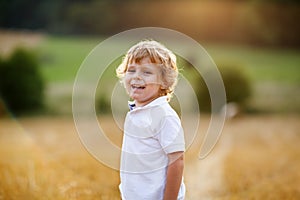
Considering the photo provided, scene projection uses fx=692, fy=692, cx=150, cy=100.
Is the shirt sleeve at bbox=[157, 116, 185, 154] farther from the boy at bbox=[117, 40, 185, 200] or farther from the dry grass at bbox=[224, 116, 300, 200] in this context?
the dry grass at bbox=[224, 116, 300, 200]

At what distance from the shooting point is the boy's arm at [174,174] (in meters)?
2.82

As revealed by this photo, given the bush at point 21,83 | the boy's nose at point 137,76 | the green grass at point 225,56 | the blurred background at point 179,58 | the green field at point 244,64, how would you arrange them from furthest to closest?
the green grass at point 225,56
the green field at point 244,64
the bush at point 21,83
the blurred background at point 179,58
the boy's nose at point 137,76

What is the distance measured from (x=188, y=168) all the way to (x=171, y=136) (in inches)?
141

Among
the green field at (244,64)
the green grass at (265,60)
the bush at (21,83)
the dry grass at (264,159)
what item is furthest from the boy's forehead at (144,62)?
the green grass at (265,60)

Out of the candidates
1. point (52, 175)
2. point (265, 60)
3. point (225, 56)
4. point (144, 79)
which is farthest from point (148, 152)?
point (265, 60)

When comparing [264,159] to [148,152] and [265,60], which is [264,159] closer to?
[148,152]

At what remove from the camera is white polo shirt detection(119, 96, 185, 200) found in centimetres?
288

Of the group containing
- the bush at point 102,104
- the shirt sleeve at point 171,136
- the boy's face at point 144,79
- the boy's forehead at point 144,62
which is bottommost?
the bush at point 102,104

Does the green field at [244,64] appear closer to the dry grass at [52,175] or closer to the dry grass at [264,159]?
the dry grass at [264,159]

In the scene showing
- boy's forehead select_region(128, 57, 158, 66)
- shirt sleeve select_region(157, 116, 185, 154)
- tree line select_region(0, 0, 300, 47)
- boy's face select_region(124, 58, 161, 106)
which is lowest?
tree line select_region(0, 0, 300, 47)

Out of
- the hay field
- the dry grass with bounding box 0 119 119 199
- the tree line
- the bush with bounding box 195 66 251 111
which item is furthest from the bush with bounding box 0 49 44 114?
the dry grass with bounding box 0 119 119 199

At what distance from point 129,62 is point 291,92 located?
13140 mm

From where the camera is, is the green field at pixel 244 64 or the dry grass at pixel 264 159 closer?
the dry grass at pixel 264 159

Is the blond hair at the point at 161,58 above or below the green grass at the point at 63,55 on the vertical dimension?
above
